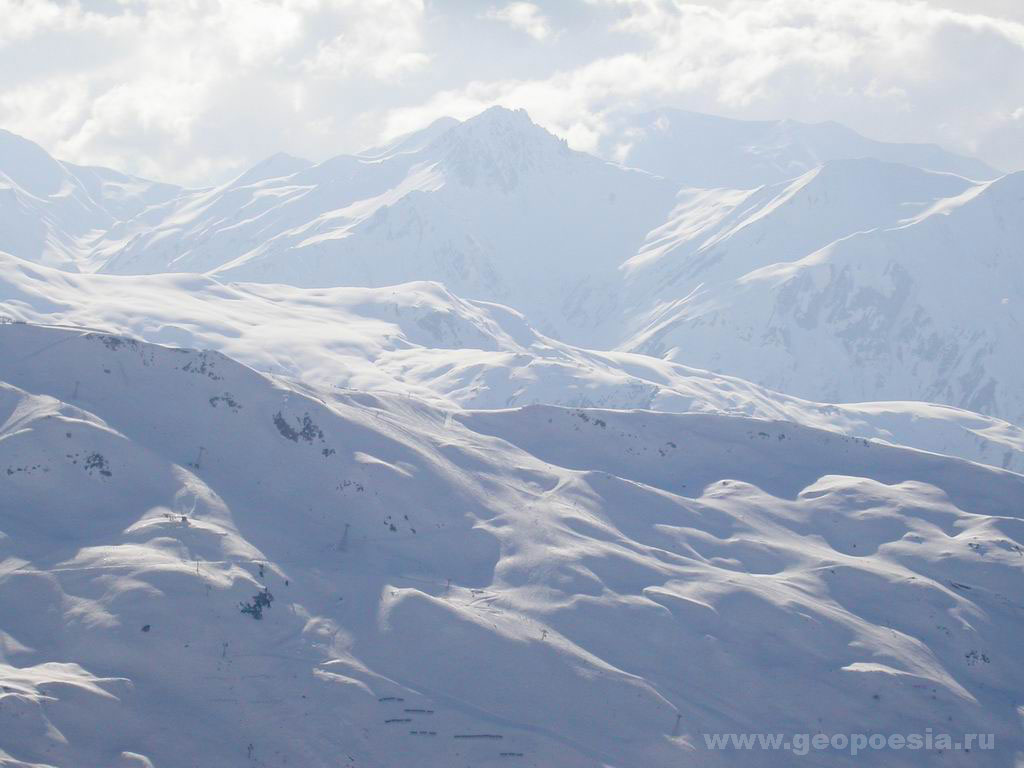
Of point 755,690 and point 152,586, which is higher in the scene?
point 152,586

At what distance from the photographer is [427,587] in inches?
2060

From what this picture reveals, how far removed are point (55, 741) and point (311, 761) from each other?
25.5 feet

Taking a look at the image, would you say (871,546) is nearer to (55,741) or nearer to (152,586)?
(152,586)

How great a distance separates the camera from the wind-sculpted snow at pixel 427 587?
41.6 metres

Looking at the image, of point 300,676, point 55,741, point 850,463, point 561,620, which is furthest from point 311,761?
point 850,463

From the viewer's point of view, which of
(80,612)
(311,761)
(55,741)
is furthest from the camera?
(80,612)

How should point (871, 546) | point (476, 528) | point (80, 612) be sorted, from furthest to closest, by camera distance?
point (871, 546), point (476, 528), point (80, 612)

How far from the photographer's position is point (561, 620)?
51.8 metres

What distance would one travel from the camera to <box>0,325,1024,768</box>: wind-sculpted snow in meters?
41.6

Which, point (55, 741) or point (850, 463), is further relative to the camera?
point (850, 463)

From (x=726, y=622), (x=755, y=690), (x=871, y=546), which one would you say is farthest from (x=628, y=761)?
(x=871, y=546)

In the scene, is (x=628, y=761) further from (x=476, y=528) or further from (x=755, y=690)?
(x=476, y=528)

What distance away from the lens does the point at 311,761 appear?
3969cm

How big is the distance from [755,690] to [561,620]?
818cm
